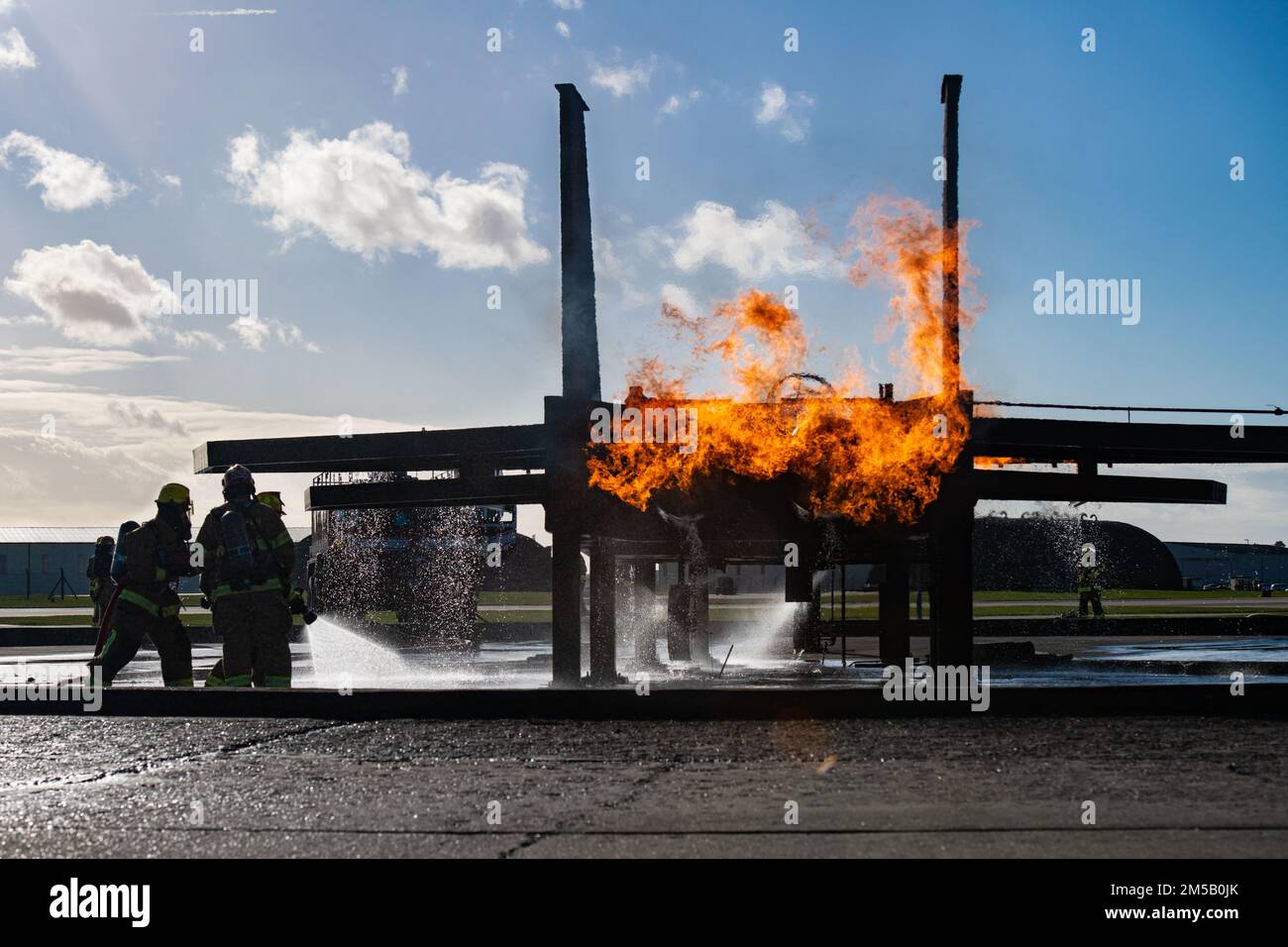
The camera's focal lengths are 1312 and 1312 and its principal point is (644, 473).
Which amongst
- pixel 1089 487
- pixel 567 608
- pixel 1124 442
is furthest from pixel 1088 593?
pixel 567 608

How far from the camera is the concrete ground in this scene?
512 centimetres

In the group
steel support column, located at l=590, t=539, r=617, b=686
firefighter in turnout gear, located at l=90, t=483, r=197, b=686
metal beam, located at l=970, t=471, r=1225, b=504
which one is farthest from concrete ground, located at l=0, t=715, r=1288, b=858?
metal beam, located at l=970, t=471, r=1225, b=504

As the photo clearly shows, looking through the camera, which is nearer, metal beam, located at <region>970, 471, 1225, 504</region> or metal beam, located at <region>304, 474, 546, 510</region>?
metal beam, located at <region>970, 471, 1225, 504</region>

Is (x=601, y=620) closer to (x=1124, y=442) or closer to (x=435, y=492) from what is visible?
(x=435, y=492)

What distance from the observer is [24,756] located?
7.73 meters

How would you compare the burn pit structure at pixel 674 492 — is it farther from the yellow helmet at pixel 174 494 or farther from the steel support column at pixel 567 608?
the yellow helmet at pixel 174 494

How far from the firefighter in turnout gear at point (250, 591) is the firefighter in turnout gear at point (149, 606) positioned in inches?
27.2

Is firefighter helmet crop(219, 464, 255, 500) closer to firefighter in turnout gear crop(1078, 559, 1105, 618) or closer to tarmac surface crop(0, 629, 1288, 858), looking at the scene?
tarmac surface crop(0, 629, 1288, 858)

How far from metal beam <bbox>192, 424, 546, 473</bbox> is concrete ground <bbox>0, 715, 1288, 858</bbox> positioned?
15.4 ft

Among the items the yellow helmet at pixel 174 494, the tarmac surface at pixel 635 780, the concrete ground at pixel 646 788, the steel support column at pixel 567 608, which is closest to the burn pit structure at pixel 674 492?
the steel support column at pixel 567 608

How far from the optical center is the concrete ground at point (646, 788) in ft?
16.8
